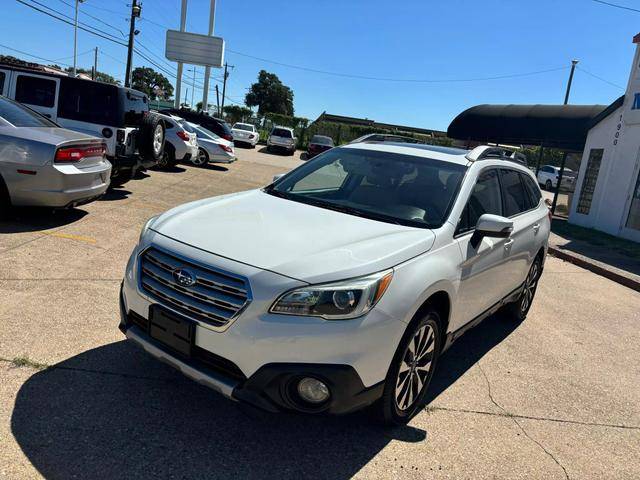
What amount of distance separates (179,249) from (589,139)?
16.2 metres

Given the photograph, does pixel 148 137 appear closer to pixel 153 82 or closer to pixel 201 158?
pixel 201 158

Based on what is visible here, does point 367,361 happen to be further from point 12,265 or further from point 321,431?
point 12,265

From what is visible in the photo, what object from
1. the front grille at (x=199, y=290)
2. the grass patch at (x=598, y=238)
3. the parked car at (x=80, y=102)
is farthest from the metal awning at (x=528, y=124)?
the front grille at (x=199, y=290)

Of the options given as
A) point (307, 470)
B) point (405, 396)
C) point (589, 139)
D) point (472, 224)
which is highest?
point (589, 139)

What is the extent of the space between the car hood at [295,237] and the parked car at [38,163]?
135 inches

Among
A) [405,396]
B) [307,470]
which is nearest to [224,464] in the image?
[307,470]

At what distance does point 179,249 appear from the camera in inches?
111

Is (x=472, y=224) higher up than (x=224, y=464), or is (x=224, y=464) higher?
(x=472, y=224)

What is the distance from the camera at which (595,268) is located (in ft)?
30.0

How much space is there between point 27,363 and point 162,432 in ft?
3.77

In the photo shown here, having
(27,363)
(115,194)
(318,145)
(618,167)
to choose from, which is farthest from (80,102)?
(318,145)

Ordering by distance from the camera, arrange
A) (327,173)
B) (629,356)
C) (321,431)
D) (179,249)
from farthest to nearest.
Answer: (629,356)
(327,173)
(321,431)
(179,249)

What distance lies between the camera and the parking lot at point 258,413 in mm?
2662

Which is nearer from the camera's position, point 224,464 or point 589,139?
point 224,464
